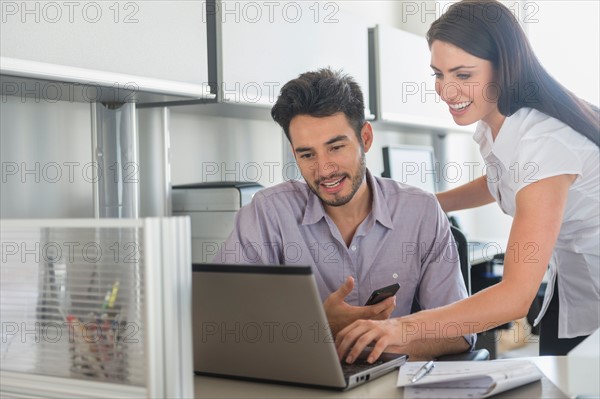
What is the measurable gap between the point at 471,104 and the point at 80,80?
911 millimetres

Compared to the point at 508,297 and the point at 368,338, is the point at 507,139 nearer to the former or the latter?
the point at 508,297

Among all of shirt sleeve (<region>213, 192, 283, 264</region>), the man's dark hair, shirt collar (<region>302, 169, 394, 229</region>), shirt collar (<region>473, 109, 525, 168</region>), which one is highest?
the man's dark hair

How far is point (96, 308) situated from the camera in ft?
3.59

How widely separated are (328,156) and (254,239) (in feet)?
0.89

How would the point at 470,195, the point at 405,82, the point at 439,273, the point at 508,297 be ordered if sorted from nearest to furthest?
the point at 508,297
the point at 439,273
the point at 470,195
the point at 405,82

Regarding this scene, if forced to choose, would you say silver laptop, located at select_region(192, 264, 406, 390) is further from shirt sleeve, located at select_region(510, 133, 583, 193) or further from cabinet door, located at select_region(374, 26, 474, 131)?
cabinet door, located at select_region(374, 26, 474, 131)

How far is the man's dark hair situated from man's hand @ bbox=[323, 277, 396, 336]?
514mm

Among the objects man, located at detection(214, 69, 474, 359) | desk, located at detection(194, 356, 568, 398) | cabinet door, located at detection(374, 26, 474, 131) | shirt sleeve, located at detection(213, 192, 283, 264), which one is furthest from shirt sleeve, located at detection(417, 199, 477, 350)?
cabinet door, located at detection(374, 26, 474, 131)

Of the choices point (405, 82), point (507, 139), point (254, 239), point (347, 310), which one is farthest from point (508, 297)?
point (405, 82)

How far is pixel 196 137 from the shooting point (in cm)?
279

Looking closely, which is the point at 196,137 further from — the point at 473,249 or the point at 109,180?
the point at 473,249

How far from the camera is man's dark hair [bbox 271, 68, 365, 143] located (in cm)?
186

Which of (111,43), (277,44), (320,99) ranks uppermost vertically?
(277,44)

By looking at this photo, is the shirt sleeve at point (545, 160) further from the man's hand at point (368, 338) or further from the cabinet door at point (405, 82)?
the cabinet door at point (405, 82)
